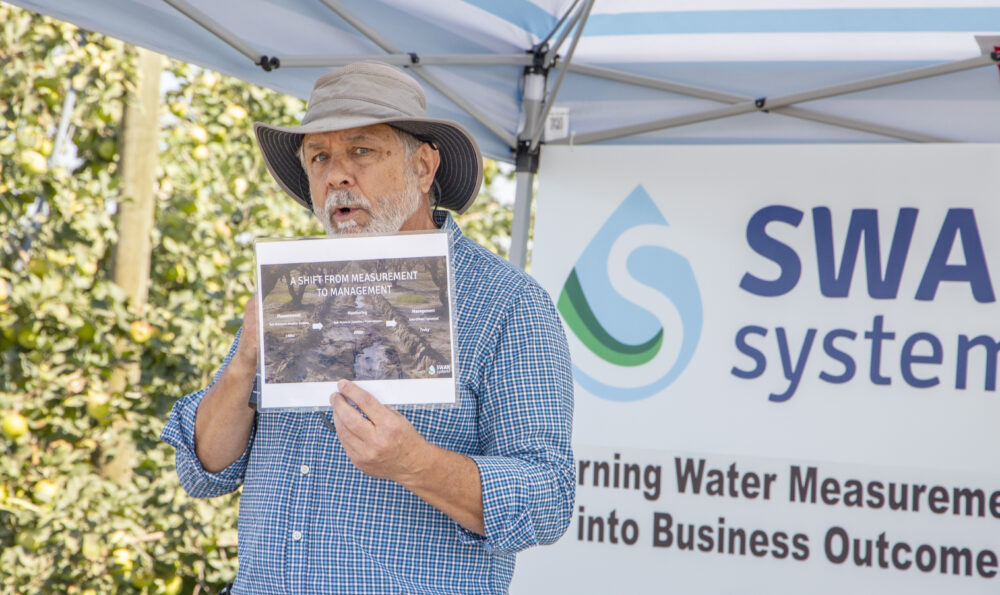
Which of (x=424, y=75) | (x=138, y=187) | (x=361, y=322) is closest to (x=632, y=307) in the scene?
(x=424, y=75)

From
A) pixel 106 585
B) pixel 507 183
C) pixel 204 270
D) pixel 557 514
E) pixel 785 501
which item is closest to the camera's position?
pixel 557 514

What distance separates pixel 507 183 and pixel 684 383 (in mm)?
3648

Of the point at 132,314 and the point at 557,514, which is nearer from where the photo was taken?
the point at 557,514

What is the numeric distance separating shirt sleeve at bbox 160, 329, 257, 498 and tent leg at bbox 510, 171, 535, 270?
1646 mm

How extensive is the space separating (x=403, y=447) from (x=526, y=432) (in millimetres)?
277

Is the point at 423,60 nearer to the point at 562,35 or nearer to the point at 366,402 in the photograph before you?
the point at 562,35

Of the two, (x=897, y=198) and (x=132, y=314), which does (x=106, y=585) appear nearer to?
(x=132, y=314)

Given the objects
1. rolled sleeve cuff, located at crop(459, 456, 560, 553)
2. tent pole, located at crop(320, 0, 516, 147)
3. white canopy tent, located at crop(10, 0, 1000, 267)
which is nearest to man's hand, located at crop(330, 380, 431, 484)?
rolled sleeve cuff, located at crop(459, 456, 560, 553)

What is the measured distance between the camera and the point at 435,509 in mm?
1616

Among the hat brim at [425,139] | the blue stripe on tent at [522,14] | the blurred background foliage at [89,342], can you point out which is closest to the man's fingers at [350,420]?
the hat brim at [425,139]

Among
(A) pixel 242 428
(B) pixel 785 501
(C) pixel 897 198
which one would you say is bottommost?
(B) pixel 785 501

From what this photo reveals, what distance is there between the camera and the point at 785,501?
10.1 feet

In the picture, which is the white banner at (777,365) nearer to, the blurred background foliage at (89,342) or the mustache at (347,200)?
the blurred background foliage at (89,342)

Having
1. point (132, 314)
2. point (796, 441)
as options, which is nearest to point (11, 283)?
point (132, 314)
